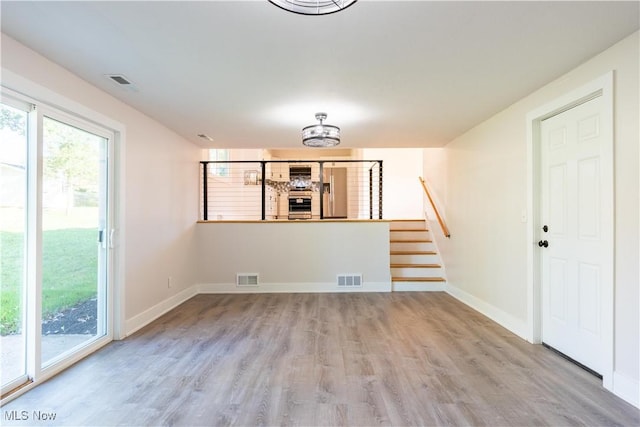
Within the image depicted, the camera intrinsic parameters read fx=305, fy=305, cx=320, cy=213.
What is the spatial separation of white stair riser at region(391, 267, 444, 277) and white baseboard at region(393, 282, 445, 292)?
0.20 metres

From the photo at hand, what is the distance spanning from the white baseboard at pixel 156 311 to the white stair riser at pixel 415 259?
3.47m

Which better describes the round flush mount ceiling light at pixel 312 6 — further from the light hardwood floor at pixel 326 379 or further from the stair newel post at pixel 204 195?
the stair newel post at pixel 204 195

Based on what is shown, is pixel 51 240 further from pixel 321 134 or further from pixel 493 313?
pixel 493 313

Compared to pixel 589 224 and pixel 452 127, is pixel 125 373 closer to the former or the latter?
pixel 589 224

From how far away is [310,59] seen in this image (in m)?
2.23

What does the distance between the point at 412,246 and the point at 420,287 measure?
0.89 metres

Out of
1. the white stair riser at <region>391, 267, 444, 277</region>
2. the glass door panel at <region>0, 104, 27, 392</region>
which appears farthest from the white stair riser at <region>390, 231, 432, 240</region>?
the glass door panel at <region>0, 104, 27, 392</region>

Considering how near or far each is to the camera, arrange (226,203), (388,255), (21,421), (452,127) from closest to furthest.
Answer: (21,421)
(452,127)
(388,255)
(226,203)

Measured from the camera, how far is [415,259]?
547 cm

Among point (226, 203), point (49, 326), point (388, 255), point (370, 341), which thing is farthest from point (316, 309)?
point (226, 203)

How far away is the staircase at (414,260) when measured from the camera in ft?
16.6

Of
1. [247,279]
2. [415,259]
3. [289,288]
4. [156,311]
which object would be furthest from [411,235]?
[156,311]

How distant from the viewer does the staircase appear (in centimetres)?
507

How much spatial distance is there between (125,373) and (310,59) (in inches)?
109
